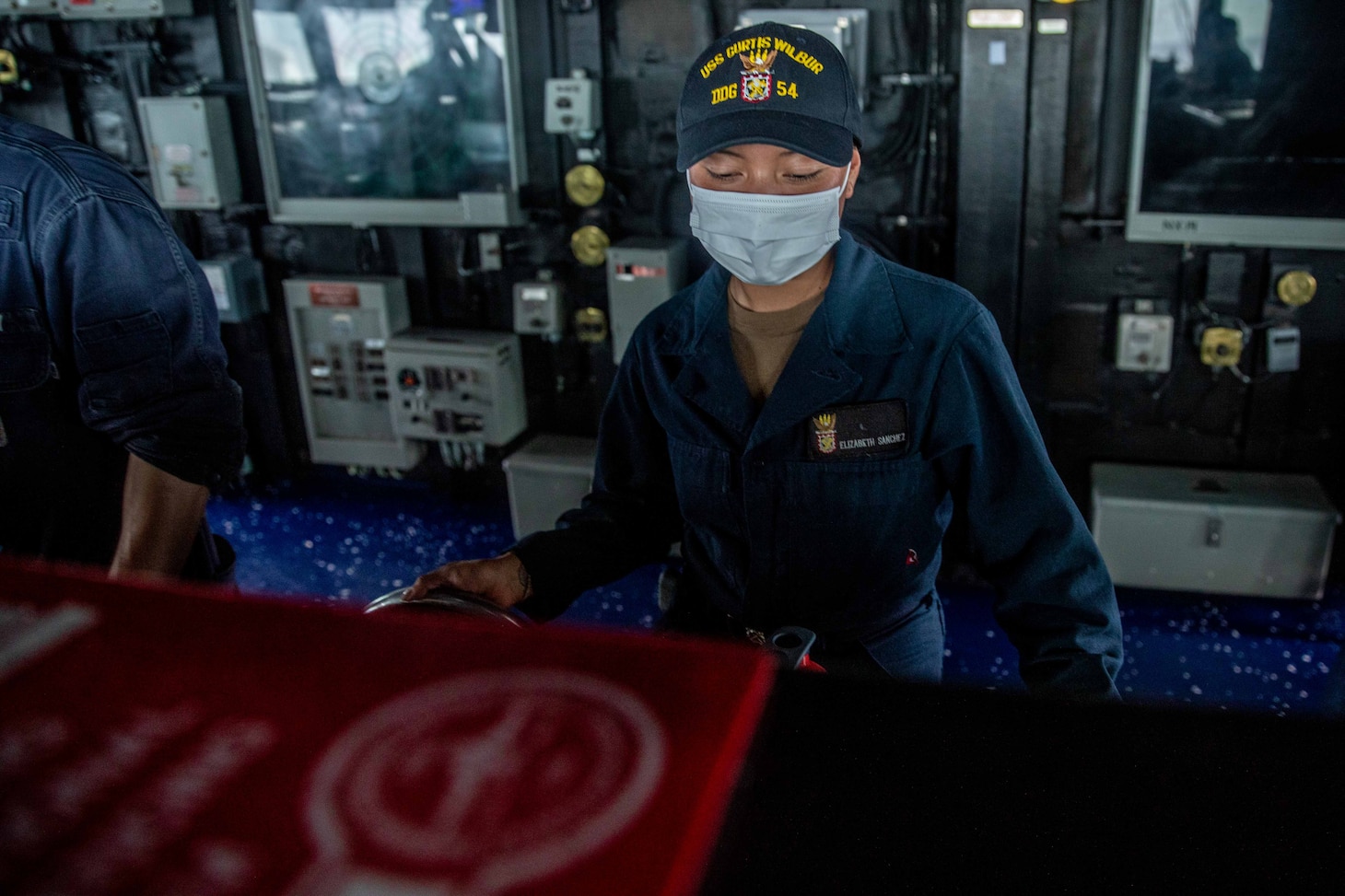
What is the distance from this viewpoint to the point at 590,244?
472 centimetres

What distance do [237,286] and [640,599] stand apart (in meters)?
2.69

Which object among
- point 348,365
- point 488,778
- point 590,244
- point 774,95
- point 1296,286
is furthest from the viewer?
point 348,365

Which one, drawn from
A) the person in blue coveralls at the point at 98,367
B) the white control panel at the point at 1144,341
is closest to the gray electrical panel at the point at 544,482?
the white control panel at the point at 1144,341

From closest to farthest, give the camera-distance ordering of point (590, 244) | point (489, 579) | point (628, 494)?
point (489, 579)
point (628, 494)
point (590, 244)

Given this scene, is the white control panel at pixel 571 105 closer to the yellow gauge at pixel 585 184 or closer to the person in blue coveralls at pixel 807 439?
the yellow gauge at pixel 585 184

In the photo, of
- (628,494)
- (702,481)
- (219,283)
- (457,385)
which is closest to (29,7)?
(219,283)

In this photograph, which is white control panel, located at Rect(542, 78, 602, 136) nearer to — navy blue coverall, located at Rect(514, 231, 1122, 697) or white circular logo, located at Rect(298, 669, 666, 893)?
navy blue coverall, located at Rect(514, 231, 1122, 697)

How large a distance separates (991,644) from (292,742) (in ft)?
13.0

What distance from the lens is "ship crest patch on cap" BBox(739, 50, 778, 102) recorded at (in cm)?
148

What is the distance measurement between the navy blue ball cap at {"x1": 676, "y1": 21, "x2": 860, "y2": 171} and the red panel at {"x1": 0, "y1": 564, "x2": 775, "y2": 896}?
1199 mm

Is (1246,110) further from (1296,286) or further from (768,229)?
(768,229)

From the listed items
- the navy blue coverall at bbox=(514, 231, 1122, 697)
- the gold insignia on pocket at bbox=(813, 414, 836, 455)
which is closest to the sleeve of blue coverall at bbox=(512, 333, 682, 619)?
the navy blue coverall at bbox=(514, 231, 1122, 697)

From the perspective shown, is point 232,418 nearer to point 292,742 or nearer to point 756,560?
point 756,560

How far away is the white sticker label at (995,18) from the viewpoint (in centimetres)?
379
